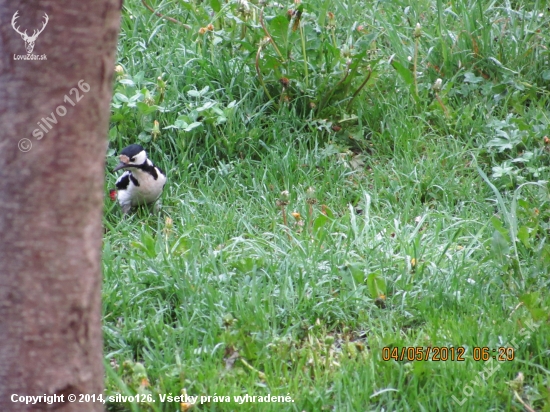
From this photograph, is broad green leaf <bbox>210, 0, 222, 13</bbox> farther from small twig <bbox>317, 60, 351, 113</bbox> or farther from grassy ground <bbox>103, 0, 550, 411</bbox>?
small twig <bbox>317, 60, 351, 113</bbox>

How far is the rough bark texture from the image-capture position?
1972mm

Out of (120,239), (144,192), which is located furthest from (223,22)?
(120,239)

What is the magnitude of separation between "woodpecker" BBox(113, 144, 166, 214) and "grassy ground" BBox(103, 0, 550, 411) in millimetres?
142

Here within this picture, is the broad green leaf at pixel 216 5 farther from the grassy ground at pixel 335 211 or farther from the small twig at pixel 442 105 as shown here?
the small twig at pixel 442 105

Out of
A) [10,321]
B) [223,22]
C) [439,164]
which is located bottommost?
[439,164]

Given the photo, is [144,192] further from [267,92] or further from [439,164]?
[439,164]

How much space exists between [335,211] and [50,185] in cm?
306

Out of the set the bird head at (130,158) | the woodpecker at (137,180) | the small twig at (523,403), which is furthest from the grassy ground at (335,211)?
the bird head at (130,158)

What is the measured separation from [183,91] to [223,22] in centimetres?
75

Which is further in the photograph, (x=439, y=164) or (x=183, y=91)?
(x=183, y=91)

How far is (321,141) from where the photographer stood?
18.0ft
